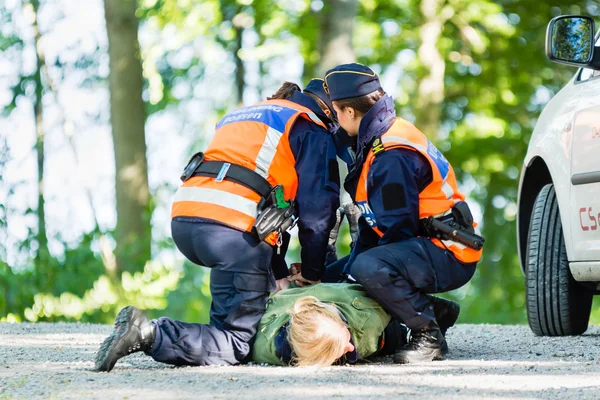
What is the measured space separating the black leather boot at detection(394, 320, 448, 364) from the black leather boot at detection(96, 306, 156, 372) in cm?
123

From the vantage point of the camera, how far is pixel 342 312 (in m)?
4.52

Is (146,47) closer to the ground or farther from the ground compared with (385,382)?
farther from the ground

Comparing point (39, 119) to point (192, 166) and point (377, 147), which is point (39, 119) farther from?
point (377, 147)

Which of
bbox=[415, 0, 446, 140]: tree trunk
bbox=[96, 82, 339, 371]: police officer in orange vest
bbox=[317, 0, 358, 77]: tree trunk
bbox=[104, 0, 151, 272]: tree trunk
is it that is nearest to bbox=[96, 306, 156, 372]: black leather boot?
bbox=[96, 82, 339, 371]: police officer in orange vest

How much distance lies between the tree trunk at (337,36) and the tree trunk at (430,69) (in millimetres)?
5349

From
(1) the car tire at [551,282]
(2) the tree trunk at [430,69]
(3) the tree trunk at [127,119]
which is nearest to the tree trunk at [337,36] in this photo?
(3) the tree trunk at [127,119]

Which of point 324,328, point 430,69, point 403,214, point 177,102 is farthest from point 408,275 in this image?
point 177,102

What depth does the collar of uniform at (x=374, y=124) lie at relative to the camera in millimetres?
4645

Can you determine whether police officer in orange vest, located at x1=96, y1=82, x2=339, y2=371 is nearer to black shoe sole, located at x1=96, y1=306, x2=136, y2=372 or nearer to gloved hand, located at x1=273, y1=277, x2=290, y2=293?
black shoe sole, located at x1=96, y1=306, x2=136, y2=372

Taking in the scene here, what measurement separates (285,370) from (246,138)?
1144mm

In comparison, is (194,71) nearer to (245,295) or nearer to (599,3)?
(599,3)

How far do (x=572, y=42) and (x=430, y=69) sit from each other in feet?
36.8

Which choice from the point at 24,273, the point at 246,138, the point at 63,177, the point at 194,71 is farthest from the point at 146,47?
the point at 246,138

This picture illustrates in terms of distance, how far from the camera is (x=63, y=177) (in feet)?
43.0
